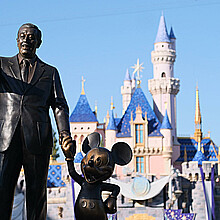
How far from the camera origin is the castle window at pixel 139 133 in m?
36.5

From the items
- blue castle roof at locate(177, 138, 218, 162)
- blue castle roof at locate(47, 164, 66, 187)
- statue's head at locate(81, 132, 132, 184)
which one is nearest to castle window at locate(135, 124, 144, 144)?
blue castle roof at locate(177, 138, 218, 162)

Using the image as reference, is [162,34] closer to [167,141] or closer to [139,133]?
[139,133]

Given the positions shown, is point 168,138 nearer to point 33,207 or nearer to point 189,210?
point 189,210

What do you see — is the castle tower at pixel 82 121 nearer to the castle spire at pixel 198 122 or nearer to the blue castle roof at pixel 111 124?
the blue castle roof at pixel 111 124

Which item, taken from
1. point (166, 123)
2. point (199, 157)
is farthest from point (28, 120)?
point (166, 123)

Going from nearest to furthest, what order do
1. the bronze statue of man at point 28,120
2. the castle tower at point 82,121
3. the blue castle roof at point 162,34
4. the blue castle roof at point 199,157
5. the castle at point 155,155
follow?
the bronze statue of man at point 28,120
the castle at point 155,155
the blue castle roof at point 199,157
the castle tower at point 82,121
the blue castle roof at point 162,34

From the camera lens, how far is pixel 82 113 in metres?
39.1

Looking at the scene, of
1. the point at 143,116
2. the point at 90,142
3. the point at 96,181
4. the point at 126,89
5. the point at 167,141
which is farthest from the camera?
the point at 126,89

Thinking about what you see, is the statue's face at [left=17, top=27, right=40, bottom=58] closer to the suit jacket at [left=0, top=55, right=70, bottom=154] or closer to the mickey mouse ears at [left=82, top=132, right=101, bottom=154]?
the suit jacket at [left=0, top=55, right=70, bottom=154]

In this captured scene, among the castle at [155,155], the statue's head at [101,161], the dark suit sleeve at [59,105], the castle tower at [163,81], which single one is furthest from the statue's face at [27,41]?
the castle tower at [163,81]

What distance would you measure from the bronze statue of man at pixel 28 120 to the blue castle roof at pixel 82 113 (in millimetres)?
33793

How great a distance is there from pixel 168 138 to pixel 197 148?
3120mm

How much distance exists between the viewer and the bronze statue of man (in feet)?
15.5

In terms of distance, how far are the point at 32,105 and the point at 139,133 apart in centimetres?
3204
